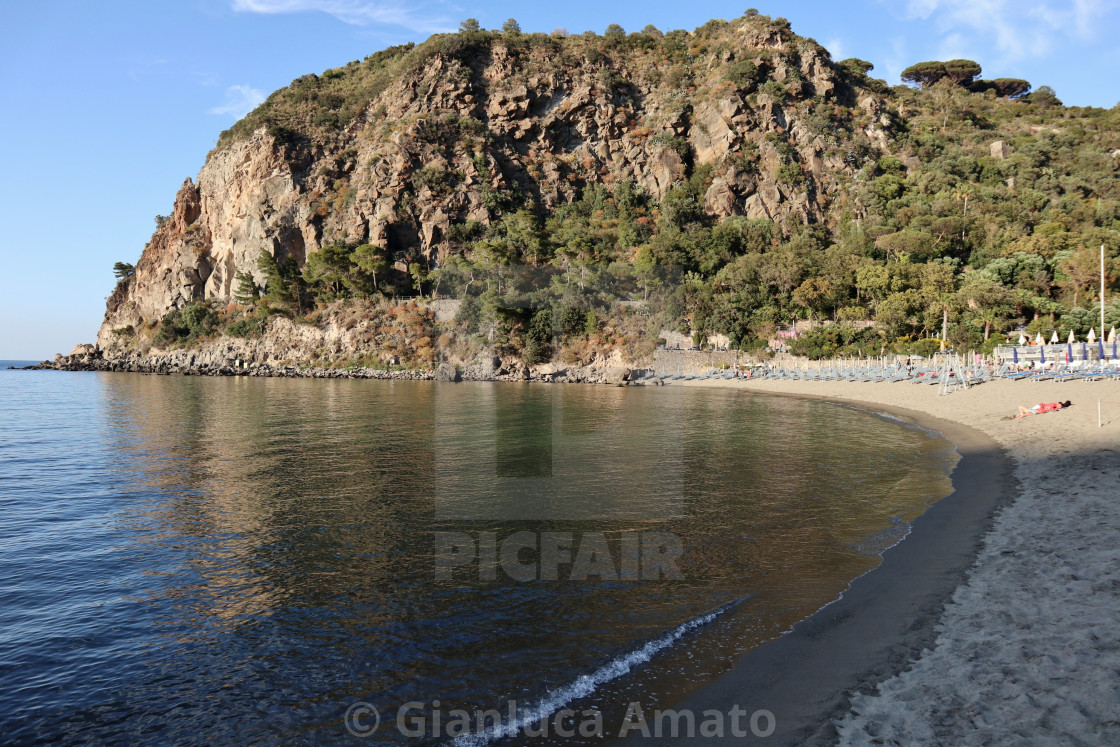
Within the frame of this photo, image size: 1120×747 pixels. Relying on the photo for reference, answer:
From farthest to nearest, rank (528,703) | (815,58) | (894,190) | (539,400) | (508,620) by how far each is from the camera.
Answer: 1. (815,58)
2. (894,190)
3. (539,400)
4. (508,620)
5. (528,703)

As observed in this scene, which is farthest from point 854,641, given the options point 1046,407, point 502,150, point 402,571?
point 502,150

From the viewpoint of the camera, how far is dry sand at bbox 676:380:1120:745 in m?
4.70

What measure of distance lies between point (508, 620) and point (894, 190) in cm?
8864

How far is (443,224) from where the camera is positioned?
82562 millimetres

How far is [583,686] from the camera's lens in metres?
6.18

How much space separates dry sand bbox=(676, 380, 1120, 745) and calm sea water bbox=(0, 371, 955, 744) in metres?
1.62

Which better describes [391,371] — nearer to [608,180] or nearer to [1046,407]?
[608,180]

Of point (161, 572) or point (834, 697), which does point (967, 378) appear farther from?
point (161, 572)

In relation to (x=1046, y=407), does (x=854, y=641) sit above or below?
below

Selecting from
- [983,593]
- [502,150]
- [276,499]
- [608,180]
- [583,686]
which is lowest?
[583,686]

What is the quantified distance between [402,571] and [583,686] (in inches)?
170

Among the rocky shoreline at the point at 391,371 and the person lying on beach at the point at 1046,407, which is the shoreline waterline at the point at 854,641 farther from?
the rocky shoreline at the point at 391,371

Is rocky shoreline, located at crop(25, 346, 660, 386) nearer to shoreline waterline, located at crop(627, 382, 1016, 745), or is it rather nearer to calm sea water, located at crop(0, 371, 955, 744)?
calm sea water, located at crop(0, 371, 955, 744)

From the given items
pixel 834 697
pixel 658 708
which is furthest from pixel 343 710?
pixel 834 697
